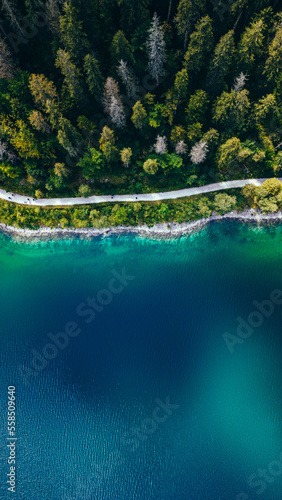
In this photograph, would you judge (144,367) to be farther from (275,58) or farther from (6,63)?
(6,63)

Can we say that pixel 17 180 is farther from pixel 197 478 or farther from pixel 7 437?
pixel 197 478

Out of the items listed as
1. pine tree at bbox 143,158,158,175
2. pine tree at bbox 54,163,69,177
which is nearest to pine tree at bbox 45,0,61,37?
pine tree at bbox 54,163,69,177

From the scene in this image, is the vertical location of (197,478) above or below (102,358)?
below

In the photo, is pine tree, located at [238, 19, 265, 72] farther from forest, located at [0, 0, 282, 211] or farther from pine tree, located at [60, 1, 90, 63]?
pine tree, located at [60, 1, 90, 63]

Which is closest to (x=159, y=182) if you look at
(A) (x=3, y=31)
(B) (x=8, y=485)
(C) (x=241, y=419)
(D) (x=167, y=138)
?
(D) (x=167, y=138)

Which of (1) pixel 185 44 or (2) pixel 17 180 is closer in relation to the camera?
(1) pixel 185 44

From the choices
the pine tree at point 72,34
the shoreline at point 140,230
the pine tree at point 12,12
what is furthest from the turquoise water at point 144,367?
the pine tree at point 12,12
